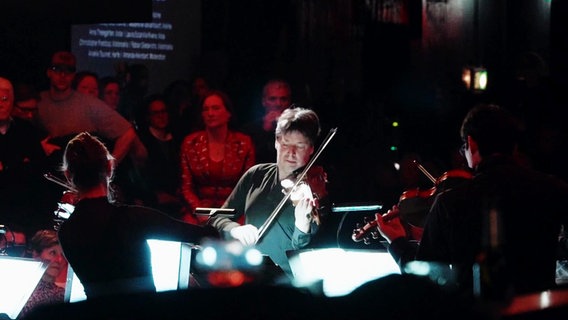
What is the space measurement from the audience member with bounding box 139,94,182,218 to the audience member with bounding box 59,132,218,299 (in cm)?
337

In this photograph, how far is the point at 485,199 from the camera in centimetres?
353

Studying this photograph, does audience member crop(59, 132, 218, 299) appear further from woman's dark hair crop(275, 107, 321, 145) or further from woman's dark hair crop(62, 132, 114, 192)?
woman's dark hair crop(275, 107, 321, 145)

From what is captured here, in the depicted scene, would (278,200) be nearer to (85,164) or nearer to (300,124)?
(300,124)

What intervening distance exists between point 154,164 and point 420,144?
19.4 ft

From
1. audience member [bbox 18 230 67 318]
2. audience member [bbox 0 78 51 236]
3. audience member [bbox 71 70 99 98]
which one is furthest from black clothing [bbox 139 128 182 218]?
audience member [bbox 18 230 67 318]

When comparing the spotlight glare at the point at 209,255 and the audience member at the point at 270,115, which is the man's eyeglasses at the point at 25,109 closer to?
the audience member at the point at 270,115

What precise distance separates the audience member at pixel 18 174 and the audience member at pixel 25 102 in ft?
0.78

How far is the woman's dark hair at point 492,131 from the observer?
3666 millimetres

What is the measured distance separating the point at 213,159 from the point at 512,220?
3786mm

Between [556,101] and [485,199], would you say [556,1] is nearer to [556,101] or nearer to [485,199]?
[556,101]

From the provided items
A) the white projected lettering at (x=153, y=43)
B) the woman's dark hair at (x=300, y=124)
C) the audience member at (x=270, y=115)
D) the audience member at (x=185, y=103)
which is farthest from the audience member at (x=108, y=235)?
the white projected lettering at (x=153, y=43)

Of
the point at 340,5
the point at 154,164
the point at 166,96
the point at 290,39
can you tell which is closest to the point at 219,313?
the point at 154,164

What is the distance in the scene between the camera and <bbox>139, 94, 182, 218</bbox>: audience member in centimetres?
736

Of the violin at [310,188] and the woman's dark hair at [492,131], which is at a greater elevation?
the woman's dark hair at [492,131]
